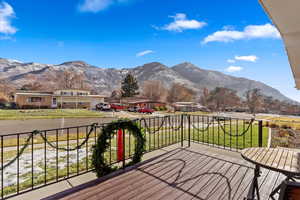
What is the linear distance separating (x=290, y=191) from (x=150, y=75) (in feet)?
272

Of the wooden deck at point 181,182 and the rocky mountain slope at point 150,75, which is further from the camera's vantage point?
the rocky mountain slope at point 150,75

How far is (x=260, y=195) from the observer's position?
2.18 m

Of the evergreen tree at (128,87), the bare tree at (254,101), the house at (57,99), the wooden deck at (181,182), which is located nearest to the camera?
the wooden deck at (181,182)

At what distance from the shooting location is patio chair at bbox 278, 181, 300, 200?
119cm

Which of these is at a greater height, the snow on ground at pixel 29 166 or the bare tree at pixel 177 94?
the bare tree at pixel 177 94

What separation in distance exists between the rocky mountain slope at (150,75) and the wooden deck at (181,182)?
63923 millimetres

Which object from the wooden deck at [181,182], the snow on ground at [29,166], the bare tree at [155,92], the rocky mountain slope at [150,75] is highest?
the rocky mountain slope at [150,75]

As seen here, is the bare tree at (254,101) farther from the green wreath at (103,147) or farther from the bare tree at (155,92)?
the green wreath at (103,147)

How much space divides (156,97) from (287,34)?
128ft

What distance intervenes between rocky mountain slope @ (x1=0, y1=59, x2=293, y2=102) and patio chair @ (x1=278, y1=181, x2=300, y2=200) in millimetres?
65740

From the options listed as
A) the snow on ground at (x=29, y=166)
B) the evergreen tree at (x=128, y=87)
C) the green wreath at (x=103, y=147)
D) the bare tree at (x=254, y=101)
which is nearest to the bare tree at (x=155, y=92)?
the evergreen tree at (x=128, y=87)

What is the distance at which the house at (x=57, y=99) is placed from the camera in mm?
25844

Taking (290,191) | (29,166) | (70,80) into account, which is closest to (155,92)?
(70,80)

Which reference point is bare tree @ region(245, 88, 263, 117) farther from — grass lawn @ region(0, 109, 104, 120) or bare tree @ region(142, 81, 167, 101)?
grass lawn @ region(0, 109, 104, 120)
